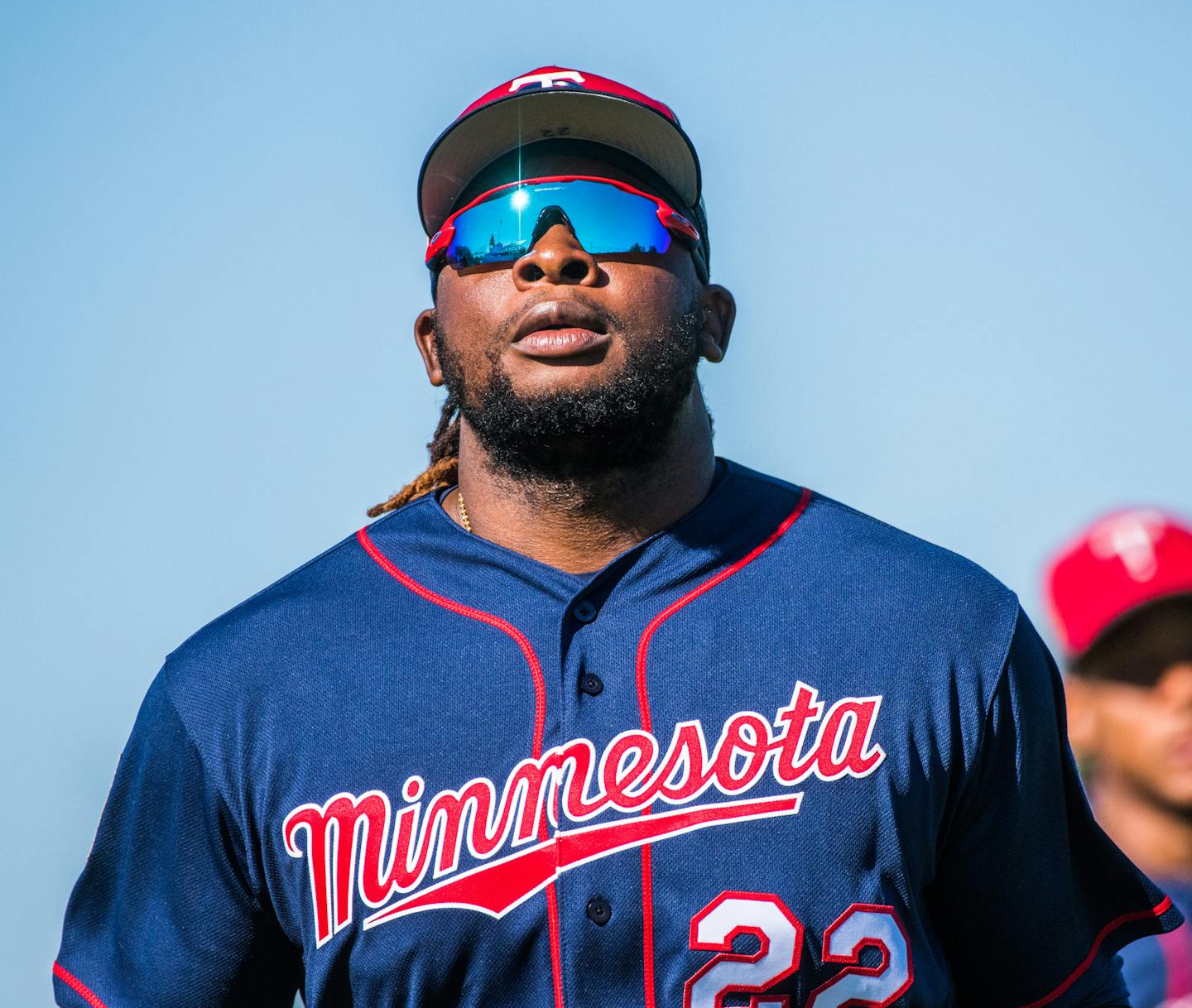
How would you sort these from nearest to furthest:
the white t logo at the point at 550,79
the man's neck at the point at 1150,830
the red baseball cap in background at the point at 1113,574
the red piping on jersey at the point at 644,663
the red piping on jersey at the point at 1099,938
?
1. the red piping on jersey at the point at 644,663
2. the red piping on jersey at the point at 1099,938
3. the white t logo at the point at 550,79
4. the man's neck at the point at 1150,830
5. the red baseball cap in background at the point at 1113,574

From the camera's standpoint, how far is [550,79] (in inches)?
150

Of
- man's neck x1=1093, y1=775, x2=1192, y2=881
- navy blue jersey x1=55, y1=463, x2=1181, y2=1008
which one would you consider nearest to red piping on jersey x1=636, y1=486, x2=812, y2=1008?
navy blue jersey x1=55, y1=463, x2=1181, y2=1008

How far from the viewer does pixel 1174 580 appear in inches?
200

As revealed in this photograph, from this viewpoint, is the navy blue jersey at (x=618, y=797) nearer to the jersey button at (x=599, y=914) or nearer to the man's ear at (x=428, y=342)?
the jersey button at (x=599, y=914)

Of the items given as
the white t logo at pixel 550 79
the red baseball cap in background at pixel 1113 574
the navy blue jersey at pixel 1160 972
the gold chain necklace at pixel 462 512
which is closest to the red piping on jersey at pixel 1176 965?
the navy blue jersey at pixel 1160 972

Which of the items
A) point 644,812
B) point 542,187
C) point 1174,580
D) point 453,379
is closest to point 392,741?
point 644,812

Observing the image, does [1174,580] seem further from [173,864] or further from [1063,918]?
[173,864]

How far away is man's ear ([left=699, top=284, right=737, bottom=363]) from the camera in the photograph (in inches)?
153

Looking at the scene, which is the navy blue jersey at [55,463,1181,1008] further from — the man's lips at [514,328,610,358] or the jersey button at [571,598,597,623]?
the man's lips at [514,328,610,358]

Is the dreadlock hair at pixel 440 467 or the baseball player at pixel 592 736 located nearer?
the baseball player at pixel 592 736

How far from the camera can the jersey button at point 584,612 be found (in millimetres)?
3459

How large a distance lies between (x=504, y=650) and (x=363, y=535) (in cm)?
53

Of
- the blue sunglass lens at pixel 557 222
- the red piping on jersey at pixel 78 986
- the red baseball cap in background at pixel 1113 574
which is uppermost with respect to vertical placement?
the blue sunglass lens at pixel 557 222

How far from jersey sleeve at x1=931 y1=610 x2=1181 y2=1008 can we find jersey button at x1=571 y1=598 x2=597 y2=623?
0.79 metres
